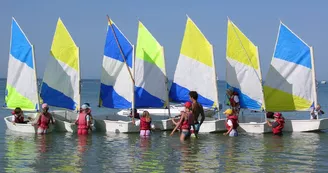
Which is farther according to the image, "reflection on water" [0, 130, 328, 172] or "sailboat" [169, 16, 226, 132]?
"sailboat" [169, 16, 226, 132]

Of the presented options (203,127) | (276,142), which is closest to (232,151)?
(276,142)

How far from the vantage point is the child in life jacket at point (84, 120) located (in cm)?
2230

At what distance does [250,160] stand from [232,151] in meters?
1.92

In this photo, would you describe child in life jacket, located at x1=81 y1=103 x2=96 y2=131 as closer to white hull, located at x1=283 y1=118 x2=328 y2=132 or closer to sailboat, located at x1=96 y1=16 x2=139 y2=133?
A: sailboat, located at x1=96 y1=16 x2=139 y2=133

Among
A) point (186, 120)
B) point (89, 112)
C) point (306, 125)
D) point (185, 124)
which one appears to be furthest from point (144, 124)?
point (306, 125)

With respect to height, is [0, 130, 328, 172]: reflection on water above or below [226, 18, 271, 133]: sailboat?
below

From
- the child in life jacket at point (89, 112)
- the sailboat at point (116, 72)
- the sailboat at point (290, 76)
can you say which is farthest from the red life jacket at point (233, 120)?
the child in life jacket at point (89, 112)

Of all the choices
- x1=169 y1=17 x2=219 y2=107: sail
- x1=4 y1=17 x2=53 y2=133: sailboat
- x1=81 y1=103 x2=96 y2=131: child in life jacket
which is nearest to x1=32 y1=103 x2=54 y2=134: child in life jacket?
x1=81 y1=103 x2=96 y2=131: child in life jacket

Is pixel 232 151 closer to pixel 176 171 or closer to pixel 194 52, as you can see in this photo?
pixel 176 171

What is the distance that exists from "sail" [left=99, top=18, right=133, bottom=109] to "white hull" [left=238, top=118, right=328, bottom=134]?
5488mm

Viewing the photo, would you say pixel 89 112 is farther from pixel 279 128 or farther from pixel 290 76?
pixel 290 76

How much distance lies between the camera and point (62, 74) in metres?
25.7

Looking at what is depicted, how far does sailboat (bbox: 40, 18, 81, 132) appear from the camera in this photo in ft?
83.5

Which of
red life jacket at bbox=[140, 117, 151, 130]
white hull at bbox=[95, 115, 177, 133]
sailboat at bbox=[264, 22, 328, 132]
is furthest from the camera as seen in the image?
sailboat at bbox=[264, 22, 328, 132]
